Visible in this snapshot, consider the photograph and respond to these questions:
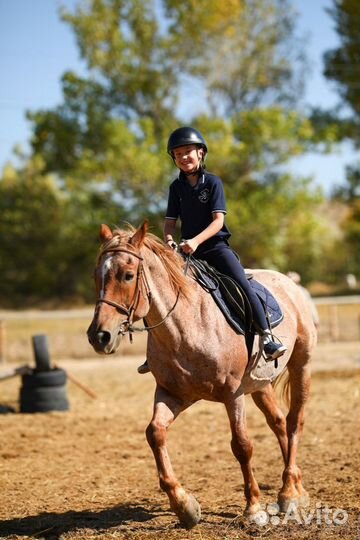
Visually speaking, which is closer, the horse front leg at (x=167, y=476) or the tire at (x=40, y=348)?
the horse front leg at (x=167, y=476)

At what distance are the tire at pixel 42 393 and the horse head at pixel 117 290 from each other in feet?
21.0

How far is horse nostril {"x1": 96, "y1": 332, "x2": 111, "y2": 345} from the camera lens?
13.5ft

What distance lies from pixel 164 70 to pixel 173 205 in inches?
974

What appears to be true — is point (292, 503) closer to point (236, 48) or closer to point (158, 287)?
point (158, 287)

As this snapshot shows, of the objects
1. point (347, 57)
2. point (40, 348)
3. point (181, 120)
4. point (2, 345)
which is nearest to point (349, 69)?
point (347, 57)

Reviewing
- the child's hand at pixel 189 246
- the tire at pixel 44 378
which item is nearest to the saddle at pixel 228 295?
the child's hand at pixel 189 246

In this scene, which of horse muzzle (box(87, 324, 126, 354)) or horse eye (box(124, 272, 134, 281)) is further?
horse eye (box(124, 272, 134, 281))

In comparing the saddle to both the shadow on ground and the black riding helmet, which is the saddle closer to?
the black riding helmet

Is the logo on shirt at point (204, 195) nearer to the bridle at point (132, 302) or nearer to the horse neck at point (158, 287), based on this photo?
the horse neck at point (158, 287)

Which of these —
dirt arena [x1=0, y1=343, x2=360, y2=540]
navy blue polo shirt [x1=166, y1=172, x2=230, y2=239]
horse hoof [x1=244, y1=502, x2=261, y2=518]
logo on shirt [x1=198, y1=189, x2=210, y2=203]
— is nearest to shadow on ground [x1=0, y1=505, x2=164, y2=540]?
dirt arena [x1=0, y1=343, x2=360, y2=540]

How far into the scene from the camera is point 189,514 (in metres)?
4.62

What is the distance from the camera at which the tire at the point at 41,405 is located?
34.4 feet

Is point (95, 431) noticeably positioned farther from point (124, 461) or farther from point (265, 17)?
point (265, 17)

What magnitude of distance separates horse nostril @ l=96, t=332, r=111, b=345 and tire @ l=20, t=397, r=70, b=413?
22.3ft
